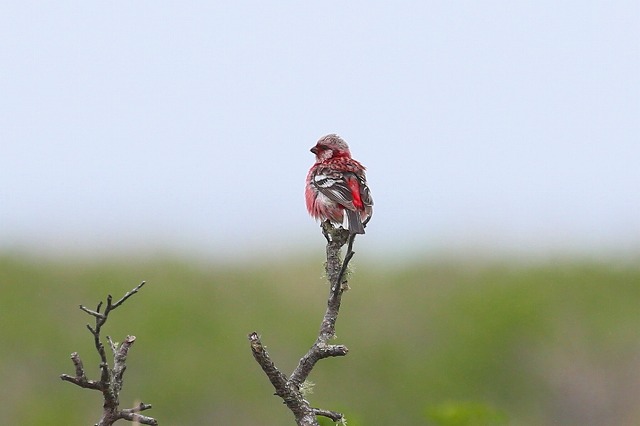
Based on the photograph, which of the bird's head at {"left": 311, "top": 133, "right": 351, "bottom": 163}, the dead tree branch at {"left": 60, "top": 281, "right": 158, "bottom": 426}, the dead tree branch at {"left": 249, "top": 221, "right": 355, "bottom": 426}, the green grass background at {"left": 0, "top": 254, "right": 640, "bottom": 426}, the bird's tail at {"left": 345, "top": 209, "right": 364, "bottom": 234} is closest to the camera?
the dead tree branch at {"left": 60, "top": 281, "right": 158, "bottom": 426}

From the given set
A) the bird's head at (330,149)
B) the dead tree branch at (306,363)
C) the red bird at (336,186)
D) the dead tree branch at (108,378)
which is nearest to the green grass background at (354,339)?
the bird's head at (330,149)

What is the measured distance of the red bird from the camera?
631 centimetres

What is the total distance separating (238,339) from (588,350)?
16.0ft

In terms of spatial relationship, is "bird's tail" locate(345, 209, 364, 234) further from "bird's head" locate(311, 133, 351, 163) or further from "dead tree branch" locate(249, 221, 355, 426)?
"bird's head" locate(311, 133, 351, 163)

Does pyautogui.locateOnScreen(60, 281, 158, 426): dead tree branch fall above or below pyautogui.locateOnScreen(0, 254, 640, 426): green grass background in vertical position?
below

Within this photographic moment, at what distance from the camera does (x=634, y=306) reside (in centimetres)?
1792

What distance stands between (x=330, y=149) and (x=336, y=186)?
42.6 inches

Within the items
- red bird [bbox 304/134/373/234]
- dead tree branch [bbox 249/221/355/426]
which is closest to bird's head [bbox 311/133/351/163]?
red bird [bbox 304/134/373/234]

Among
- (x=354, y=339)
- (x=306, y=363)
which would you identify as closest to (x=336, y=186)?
(x=306, y=363)

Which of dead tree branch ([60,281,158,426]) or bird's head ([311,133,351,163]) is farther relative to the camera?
bird's head ([311,133,351,163])

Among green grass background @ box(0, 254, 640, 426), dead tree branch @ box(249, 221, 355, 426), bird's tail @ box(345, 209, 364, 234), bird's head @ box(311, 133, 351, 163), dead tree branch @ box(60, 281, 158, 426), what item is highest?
green grass background @ box(0, 254, 640, 426)

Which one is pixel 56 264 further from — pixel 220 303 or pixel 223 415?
pixel 223 415

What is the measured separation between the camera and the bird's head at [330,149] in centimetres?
774

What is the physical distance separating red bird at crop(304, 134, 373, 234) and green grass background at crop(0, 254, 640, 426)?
736 cm
